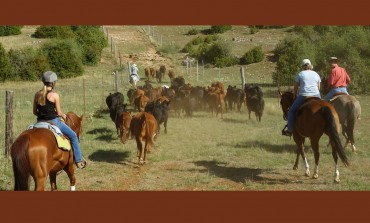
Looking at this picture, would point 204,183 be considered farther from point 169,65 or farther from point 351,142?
point 169,65

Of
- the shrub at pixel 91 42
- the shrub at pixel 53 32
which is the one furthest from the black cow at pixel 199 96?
the shrub at pixel 53 32

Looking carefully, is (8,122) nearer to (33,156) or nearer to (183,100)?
(33,156)

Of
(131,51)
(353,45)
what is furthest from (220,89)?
(353,45)

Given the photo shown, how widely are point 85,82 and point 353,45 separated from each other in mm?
8261

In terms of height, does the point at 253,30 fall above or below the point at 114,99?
above

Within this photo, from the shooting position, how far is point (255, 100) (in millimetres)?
16406

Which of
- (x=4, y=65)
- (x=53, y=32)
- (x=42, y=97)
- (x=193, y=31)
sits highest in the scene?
(x=193, y=31)

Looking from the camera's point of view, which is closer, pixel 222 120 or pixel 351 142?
pixel 351 142

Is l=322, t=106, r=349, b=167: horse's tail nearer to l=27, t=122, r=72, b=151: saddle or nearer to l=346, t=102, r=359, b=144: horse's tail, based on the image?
l=346, t=102, r=359, b=144: horse's tail

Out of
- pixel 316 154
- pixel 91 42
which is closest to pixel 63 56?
pixel 91 42

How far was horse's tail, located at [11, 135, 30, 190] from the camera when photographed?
7.13m

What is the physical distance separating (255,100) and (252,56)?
249 cm

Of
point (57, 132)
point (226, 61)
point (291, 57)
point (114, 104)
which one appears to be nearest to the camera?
point (57, 132)

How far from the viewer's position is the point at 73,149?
27.9 feet
